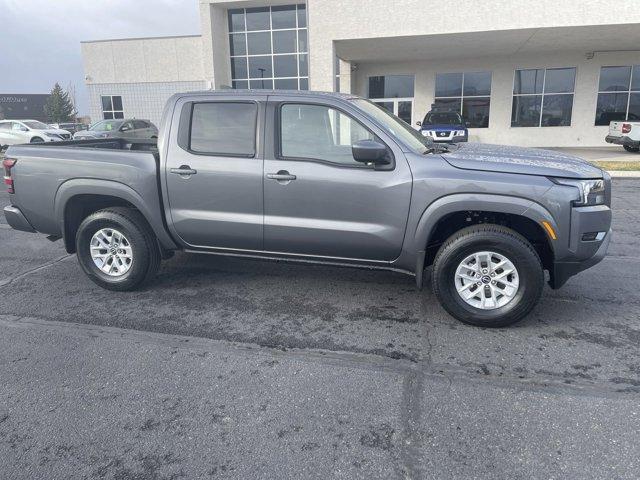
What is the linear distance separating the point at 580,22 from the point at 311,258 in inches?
655

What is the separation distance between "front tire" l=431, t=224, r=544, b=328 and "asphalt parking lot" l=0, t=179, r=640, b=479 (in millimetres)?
180

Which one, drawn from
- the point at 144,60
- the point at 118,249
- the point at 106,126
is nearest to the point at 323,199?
the point at 118,249

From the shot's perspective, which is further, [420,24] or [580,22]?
[420,24]

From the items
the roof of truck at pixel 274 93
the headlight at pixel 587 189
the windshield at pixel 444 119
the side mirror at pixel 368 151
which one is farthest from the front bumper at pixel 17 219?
the windshield at pixel 444 119

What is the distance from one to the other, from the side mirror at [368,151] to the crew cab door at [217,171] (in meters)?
0.92

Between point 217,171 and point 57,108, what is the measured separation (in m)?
66.8

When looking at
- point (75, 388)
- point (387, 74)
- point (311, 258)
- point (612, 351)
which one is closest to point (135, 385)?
point (75, 388)

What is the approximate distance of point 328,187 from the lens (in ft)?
13.6

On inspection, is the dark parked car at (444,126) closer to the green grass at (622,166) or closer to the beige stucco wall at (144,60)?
the green grass at (622,166)

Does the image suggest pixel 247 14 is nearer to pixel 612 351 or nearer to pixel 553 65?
pixel 553 65

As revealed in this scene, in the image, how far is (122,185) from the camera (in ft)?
15.3

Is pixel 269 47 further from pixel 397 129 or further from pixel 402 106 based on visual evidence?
pixel 397 129

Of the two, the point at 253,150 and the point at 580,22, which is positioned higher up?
the point at 580,22

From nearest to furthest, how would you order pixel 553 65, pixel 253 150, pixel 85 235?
pixel 253 150 → pixel 85 235 → pixel 553 65
